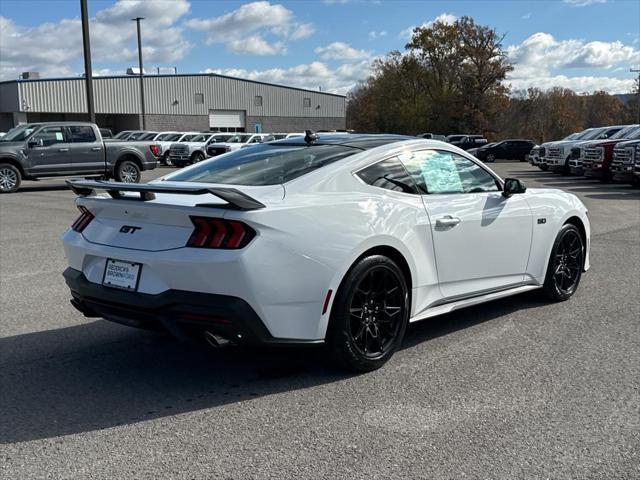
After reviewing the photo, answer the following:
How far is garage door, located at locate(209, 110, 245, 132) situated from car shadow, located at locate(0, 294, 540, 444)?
2327 inches

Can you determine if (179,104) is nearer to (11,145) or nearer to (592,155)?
(11,145)

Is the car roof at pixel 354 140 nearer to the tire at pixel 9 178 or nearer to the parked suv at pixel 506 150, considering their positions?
the tire at pixel 9 178

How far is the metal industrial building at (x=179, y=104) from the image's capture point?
176 ft

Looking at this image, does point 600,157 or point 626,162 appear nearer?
point 626,162

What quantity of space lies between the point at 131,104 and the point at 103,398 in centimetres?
5788

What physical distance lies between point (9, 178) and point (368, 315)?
1654 centimetres

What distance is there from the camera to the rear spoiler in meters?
3.69

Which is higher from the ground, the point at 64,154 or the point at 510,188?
the point at 510,188

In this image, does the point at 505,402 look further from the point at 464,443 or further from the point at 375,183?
the point at 375,183

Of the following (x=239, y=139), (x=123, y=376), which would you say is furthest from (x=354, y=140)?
(x=239, y=139)

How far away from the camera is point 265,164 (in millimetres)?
4809

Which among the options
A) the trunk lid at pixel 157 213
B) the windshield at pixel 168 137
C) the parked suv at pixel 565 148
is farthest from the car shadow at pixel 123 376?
the windshield at pixel 168 137

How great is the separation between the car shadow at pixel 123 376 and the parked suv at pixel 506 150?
4061 centimetres

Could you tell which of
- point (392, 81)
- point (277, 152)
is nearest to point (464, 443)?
point (277, 152)
